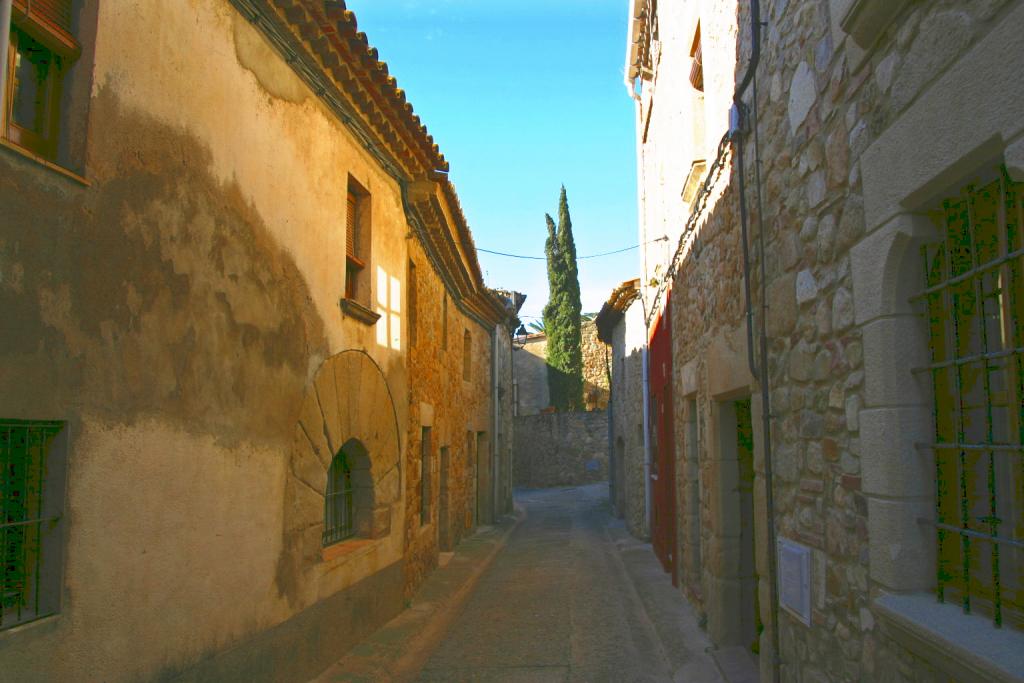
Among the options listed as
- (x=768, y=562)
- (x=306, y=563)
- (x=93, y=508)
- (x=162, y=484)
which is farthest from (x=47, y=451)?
(x=768, y=562)

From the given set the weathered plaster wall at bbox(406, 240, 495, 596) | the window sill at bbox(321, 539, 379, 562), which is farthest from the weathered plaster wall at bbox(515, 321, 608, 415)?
the window sill at bbox(321, 539, 379, 562)

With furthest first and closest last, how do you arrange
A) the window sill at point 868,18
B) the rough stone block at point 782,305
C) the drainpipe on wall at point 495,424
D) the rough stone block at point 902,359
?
the drainpipe on wall at point 495,424 → the rough stone block at point 782,305 → the rough stone block at point 902,359 → the window sill at point 868,18

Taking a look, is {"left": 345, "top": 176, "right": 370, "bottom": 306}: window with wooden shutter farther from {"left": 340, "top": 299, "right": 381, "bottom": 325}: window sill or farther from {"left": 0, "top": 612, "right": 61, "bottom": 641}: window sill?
{"left": 0, "top": 612, "right": 61, "bottom": 641}: window sill

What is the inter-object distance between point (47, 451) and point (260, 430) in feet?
5.87

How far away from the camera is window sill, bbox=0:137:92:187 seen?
2971 mm

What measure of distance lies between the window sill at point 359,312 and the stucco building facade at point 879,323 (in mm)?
2951

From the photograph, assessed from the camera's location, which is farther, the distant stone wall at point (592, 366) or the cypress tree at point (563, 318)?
the distant stone wall at point (592, 366)

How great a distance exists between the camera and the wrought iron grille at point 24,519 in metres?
3.05

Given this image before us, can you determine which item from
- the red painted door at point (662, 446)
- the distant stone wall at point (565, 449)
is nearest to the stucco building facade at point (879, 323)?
the red painted door at point (662, 446)

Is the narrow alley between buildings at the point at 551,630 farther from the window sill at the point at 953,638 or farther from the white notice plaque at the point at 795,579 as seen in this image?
the window sill at the point at 953,638

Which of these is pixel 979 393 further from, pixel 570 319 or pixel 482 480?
pixel 570 319

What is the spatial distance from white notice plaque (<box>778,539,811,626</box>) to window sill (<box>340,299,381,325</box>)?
12.5ft

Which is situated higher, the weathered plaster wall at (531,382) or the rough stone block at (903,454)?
the weathered plaster wall at (531,382)

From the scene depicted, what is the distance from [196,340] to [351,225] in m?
3.29
